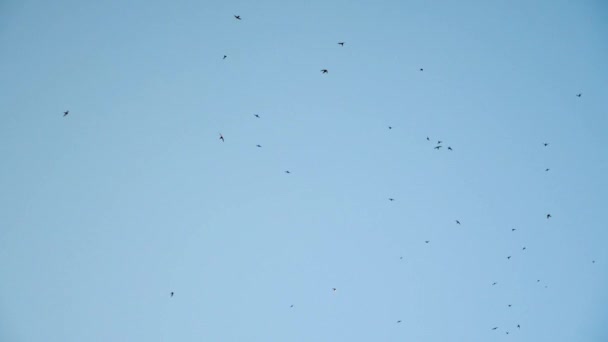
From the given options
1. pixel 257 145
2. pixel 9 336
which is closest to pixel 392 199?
pixel 257 145

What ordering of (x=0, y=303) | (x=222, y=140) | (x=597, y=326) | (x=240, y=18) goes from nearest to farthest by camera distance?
(x=240, y=18) → (x=222, y=140) → (x=0, y=303) → (x=597, y=326)

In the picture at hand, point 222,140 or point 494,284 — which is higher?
point 222,140

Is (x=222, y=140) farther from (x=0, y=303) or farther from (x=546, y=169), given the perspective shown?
(x=546, y=169)

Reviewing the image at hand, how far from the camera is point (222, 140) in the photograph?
5.96 meters

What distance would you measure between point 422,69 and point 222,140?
5005 millimetres

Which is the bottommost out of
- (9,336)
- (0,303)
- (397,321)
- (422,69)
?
(9,336)

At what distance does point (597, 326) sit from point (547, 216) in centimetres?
430

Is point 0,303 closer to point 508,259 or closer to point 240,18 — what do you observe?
point 240,18

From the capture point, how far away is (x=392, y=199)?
629 cm

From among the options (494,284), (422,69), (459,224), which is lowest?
(494,284)

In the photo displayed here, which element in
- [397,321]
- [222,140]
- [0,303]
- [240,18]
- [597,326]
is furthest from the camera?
[597,326]

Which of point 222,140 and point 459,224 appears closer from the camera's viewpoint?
point 222,140

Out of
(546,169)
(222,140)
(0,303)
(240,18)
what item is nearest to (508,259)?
(546,169)

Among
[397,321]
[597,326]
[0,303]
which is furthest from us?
[597,326]
